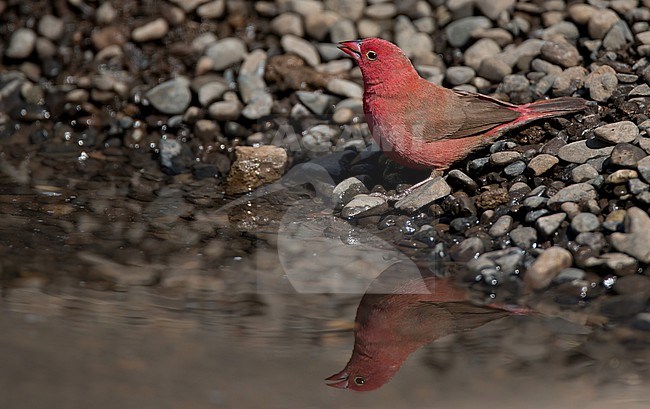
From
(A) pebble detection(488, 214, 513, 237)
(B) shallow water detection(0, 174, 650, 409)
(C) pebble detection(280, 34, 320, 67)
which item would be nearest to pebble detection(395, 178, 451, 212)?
(B) shallow water detection(0, 174, 650, 409)

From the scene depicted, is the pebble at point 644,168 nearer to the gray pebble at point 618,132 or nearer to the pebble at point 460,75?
the gray pebble at point 618,132

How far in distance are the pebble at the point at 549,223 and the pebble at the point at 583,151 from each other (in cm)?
41

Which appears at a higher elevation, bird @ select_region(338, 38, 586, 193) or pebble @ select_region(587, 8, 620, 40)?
pebble @ select_region(587, 8, 620, 40)

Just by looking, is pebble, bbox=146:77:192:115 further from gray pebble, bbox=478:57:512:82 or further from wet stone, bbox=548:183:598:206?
wet stone, bbox=548:183:598:206

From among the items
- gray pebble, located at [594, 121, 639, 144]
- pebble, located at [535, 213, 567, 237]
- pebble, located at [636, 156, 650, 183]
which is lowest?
pebble, located at [535, 213, 567, 237]

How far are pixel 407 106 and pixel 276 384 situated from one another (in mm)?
1908

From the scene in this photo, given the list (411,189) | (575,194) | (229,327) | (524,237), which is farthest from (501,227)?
(229,327)

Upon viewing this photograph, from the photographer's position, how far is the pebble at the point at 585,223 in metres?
3.67

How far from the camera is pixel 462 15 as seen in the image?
553 cm

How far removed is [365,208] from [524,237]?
850 millimetres

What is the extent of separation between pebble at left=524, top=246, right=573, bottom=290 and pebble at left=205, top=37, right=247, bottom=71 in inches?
110

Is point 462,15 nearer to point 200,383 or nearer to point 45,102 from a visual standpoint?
point 45,102

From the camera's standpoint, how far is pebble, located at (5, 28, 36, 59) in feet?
19.2

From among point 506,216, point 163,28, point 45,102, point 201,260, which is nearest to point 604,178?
point 506,216
